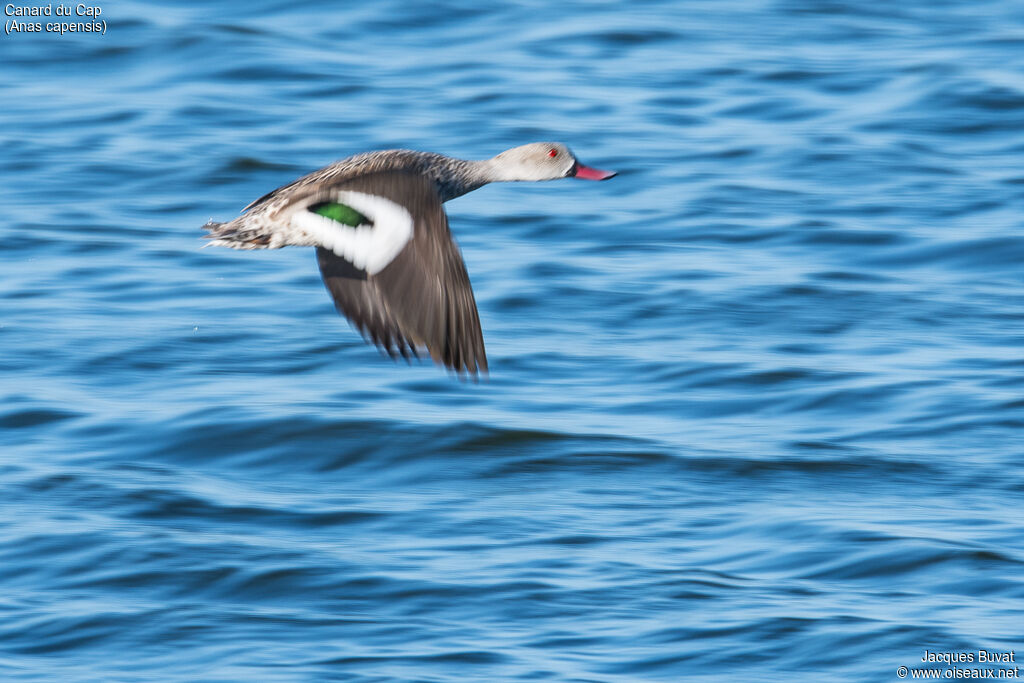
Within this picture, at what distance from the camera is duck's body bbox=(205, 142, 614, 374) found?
5.27 m

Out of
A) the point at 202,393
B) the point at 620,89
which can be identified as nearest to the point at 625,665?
the point at 202,393

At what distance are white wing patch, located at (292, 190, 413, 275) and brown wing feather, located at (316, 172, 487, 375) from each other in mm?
29

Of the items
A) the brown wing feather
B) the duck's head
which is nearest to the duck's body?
the brown wing feather

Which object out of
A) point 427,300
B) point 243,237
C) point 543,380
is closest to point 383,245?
point 427,300

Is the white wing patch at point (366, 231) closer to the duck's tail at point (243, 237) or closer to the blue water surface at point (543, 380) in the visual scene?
the duck's tail at point (243, 237)

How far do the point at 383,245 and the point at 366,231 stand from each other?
0.33 ft

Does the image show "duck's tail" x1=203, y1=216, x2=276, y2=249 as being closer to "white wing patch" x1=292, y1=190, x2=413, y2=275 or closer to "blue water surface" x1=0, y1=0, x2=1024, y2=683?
"white wing patch" x1=292, y1=190, x2=413, y2=275

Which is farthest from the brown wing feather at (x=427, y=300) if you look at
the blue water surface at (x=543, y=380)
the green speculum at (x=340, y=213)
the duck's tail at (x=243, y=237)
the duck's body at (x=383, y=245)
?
the blue water surface at (x=543, y=380)

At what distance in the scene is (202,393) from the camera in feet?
28.9

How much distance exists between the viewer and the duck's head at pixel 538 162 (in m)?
6.70

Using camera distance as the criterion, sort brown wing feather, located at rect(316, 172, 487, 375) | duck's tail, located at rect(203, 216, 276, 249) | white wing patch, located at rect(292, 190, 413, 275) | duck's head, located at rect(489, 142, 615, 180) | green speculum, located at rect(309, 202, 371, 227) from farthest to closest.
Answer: duck's head, located at rect(489, 142, 615, 180)
duck's tail, located at rect(203, 216, 276, 249)
green speculum, located at rect(309, 202, 371, 227)
white wing patch, located at rect(292, 190, 413, 275)
brown wing feather, located at rect(316, 172, 487, 375)

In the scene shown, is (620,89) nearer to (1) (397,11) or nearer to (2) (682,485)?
(1) (397,11)

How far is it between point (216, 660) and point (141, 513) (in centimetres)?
128

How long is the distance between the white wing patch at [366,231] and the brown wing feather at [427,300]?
0.03m
